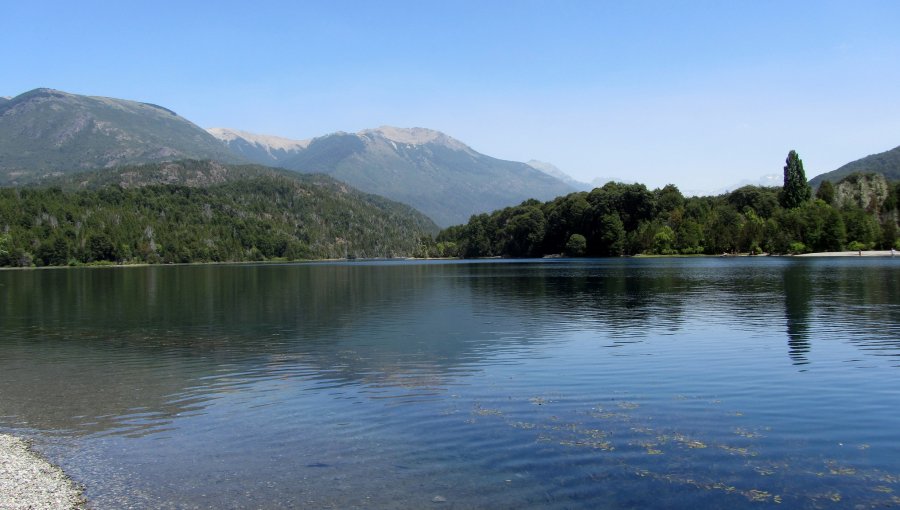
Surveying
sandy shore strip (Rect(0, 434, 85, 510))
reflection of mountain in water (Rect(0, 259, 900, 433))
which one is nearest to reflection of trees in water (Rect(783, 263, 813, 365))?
reflection of mountain in water (Rect(0, 259, 900, 433))

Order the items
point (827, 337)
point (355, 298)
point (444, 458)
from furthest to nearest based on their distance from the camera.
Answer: point (355, 298) → point (827, 337) → point (444, 458)

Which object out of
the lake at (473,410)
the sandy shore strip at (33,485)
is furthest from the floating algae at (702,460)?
the sandy shore strip at (33,485)

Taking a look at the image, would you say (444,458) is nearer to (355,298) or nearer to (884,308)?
(884,308)

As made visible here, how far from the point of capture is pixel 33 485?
18125mm

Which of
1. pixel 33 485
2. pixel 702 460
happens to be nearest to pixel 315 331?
pixel 33 485

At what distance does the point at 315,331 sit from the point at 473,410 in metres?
29.5

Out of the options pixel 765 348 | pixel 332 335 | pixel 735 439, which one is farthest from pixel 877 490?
pixel 332 335

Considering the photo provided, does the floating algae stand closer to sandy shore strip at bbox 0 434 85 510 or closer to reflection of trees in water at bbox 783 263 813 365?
sandy shore strip at bbox 0 434 85 510

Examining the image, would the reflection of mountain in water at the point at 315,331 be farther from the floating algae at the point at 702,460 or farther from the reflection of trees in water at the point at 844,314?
the floating algae at the point at 702,460

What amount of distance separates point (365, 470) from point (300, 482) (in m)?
1.90

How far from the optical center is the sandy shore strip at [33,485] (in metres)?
16.6

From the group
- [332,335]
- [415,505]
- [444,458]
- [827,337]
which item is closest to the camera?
[415,505]

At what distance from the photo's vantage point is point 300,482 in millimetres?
17891

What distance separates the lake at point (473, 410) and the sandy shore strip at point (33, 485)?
54 cm
